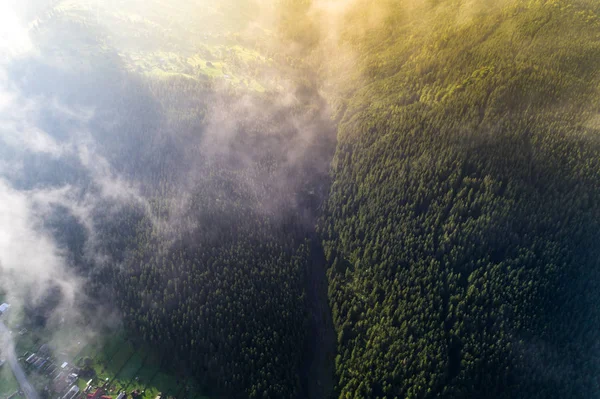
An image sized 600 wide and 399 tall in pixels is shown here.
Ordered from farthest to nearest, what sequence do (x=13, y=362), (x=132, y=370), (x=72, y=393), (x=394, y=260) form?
(x=394, y=260) < (x=132, y=370) < (x=13, y=362) < (x=72, y=393)

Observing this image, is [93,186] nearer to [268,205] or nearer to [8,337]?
[8,337]

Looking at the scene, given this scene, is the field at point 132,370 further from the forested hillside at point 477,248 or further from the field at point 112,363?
the forested hillside at point 477,248

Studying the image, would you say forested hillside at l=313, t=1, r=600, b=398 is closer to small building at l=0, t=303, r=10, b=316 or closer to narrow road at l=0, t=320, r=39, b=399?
narrow road at l=0, t=320, r=39, b=399

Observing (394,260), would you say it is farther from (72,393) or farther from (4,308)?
(4,308)

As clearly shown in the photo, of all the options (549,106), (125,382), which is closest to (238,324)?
(125,382)

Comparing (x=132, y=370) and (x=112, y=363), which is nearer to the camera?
(x=132, y=370)

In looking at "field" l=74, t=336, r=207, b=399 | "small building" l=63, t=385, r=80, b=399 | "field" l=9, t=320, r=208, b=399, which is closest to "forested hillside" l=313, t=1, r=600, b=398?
"field" l=74, t=336, r=207, b=399

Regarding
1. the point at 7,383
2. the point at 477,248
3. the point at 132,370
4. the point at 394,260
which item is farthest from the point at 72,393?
the point at 477,248
